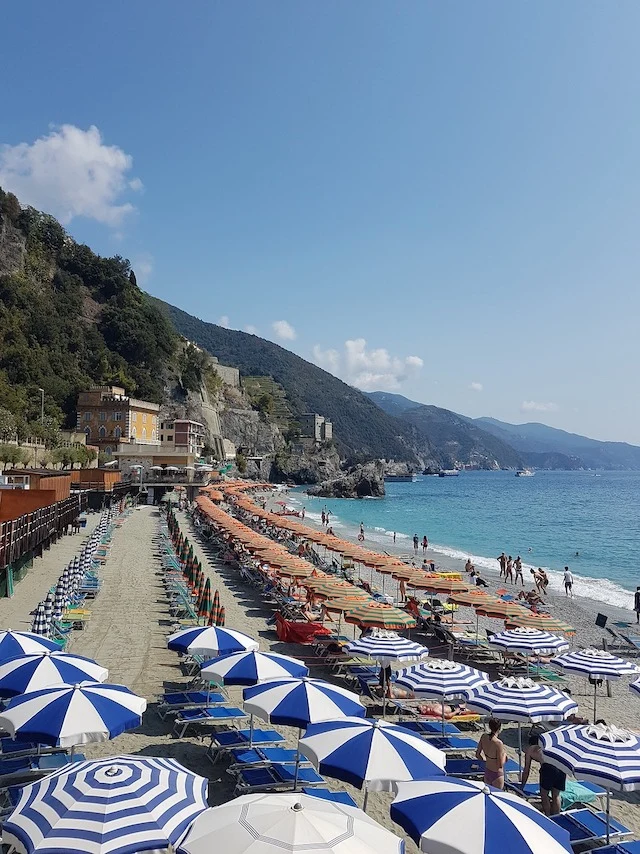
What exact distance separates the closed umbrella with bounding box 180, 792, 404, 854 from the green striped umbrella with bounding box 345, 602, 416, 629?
829 centimetres

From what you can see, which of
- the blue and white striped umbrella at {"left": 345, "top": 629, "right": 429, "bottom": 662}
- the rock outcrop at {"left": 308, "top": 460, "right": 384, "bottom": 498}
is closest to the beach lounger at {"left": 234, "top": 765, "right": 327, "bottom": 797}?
the blue and white striped umbrella at {"left": 345, "top": 629, "right": 429, "bottom": 662}

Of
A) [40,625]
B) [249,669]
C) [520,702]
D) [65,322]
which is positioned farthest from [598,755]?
[65,322]

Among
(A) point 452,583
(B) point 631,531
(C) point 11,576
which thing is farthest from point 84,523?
(B) point 631,531

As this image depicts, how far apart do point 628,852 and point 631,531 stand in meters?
58.4

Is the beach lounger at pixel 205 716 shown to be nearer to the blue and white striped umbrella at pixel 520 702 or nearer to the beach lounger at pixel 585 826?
the blue and white striped umbrella at pixel 520 702

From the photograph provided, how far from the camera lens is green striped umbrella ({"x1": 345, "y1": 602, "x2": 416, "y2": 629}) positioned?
1281 cm

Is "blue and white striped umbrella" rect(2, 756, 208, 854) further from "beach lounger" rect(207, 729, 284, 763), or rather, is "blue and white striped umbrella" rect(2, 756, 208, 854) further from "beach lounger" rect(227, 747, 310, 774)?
"beach lounger" rect(207, 729, 284, 763)

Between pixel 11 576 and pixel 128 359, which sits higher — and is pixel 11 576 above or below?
below

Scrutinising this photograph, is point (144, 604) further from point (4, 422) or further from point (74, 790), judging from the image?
point (4, 422)

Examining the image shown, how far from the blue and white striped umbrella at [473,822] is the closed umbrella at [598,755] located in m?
1.62

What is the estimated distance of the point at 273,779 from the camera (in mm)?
7707

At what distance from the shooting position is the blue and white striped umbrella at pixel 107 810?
14.6ft

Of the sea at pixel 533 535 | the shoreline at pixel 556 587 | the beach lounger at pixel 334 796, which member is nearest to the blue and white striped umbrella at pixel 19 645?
the beach lounger at pixel 334 796

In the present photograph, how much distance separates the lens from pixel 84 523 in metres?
36.7
